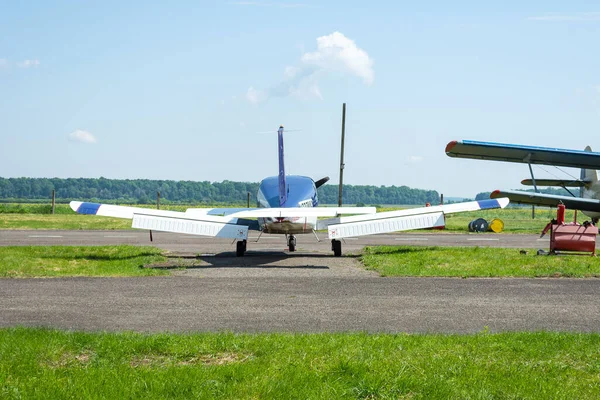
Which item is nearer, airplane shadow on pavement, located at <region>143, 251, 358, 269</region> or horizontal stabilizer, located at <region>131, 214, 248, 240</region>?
airplane shadow on pavement, located at <region>143, 251, 358, 269</region>

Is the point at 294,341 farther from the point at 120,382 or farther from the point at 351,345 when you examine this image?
the point at 120,382

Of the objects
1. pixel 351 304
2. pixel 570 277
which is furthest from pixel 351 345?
pixel 570 277

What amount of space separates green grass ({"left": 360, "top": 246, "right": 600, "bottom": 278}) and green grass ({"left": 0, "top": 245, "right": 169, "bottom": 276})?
213 inches

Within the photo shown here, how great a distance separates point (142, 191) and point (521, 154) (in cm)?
14918

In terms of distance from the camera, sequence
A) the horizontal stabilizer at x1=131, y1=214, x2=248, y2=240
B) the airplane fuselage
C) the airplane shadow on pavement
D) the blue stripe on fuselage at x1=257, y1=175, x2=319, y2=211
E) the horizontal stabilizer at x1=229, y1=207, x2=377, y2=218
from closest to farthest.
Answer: the horizontal stabilizer at x1=229, y1=207, x2=377, y2=218, the airplane shadow on pavement, the horizontal stabilizer at x1=131, y1=214, x2=248, y2=240, the airplane fuselage, the blue stripe on fuselage at x1=257, y1=175, x2=319, y2=211

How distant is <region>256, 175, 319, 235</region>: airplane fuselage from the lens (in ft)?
62.0

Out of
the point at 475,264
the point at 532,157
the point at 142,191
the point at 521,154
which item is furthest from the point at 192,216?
the point at 142,191

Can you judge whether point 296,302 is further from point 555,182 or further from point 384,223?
point 555,182

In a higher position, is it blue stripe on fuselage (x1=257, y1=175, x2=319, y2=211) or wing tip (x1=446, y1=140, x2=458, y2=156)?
wing tip (x1=446, y1=140, x2=458, y2=156)

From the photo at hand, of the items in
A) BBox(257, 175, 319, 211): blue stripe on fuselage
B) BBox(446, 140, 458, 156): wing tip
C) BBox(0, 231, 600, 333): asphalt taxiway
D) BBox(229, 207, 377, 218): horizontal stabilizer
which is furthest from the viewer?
BBox(446, 140, 458, 156): wing tip

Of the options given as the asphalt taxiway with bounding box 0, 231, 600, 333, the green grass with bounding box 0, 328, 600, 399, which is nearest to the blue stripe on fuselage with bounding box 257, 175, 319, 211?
the asphalt taxiway with bounding box 0, 231, 600, 333

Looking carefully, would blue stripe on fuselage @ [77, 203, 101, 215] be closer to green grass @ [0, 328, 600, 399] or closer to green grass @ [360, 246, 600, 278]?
green grass @ [360, 246, 600, 278]

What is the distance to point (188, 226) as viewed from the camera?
18.5 metres

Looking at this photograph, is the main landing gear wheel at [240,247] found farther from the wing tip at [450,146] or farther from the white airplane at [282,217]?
the wing tip at [450,146]
